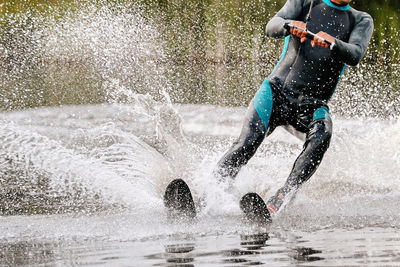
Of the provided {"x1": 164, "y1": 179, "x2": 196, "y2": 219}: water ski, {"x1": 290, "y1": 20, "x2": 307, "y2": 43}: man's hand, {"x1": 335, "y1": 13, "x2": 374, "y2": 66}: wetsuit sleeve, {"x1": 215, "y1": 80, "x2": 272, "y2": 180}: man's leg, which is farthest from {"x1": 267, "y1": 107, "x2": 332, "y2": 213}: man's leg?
{"x1": 164, "y1": 179, "x2": 196, "y2": 219}: water ski

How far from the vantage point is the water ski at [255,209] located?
559 cm

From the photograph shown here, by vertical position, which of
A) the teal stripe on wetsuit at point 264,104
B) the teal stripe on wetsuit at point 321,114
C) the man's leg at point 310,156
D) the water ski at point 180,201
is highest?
the teal stripe on wetsuit at point 264,104

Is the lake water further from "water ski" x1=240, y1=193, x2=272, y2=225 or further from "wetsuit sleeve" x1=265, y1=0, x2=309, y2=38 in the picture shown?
"wetsuit sleeve" x1=265, y1=0, x2=309, y2=38

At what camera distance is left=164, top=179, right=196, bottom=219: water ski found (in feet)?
19.2

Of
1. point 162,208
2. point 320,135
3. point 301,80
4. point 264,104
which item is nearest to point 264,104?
point 264,104

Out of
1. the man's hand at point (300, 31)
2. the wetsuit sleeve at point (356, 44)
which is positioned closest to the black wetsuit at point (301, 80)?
the wetsuit sleeve at point (356, 44)

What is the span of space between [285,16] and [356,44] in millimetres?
631

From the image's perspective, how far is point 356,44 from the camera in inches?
253

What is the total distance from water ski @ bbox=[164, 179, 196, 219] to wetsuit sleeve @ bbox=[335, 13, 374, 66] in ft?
5.29

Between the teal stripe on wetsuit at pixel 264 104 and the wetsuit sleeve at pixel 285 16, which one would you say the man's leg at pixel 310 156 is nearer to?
the teal stripe on wetsuit at pixel 264 104

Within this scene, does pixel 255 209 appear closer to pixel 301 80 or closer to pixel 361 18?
pixel 301 80

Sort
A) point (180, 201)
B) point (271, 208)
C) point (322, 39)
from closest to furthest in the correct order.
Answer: point (180, 201) → point (271, 208) → point (322, 39)

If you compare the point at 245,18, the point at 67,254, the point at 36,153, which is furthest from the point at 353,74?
the point at 67,254

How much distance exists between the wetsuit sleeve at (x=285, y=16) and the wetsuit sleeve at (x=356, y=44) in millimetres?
458
